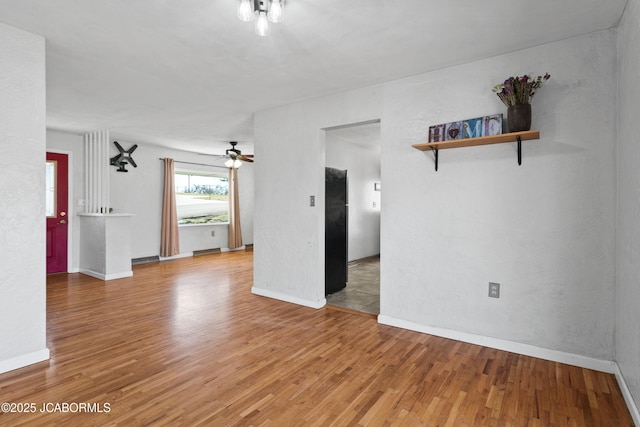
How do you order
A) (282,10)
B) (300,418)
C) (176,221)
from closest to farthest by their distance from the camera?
(300,418), (282,10), (176,221)

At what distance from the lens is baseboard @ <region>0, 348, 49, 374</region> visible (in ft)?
7.73

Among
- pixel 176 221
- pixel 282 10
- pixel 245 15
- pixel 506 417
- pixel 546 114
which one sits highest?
pixel 282 10

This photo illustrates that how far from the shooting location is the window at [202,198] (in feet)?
25.3

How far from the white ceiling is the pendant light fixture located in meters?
0.14

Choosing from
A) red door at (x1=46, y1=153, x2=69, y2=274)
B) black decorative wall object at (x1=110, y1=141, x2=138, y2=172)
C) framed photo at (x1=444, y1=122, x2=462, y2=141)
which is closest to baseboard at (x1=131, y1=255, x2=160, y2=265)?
red door at (x1=46, y1=153, x2=69, y2=274)

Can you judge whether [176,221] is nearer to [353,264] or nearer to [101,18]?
[353,264]

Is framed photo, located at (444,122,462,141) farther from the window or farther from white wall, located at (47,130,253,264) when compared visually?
the window

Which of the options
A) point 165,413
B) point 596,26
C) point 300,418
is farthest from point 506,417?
point 596,26

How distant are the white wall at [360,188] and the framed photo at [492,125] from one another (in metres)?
3.61

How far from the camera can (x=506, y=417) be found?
1917mm

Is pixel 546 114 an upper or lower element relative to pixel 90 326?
upper

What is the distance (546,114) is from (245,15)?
2295mm

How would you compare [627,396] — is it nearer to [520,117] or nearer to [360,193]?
[520,117]

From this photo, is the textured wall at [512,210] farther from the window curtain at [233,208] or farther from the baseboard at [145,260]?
the window curtain at [233,208]
